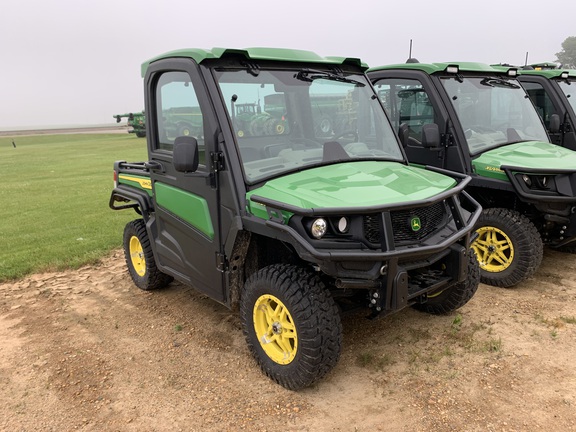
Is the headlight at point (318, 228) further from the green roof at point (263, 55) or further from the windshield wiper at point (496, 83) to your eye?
the windshield wiper at point (496, 83)

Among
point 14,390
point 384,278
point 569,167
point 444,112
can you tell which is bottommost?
point 14,390

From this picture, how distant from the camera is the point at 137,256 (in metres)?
5.49

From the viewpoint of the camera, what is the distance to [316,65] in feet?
13.3

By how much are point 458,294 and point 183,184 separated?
254 cm

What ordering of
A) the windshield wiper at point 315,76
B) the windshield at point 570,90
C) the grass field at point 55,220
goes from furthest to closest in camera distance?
the windshield at point 570,90 → the grass field at point 55,220 → the windshield wiper at point 315,76

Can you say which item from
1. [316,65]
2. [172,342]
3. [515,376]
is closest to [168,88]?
[316,65]

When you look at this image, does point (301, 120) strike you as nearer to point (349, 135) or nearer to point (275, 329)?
point (349, 135)

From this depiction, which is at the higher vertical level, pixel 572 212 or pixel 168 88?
pixel 168 88

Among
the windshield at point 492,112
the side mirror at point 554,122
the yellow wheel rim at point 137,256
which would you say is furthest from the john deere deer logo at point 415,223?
the side mirror at point 554,122

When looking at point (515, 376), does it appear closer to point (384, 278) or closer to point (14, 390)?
point (384, 278)

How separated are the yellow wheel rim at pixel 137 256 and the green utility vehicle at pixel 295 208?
3.39ft

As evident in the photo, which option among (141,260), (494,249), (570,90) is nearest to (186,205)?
(141,260)

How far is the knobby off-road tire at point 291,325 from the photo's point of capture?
3.20 meters

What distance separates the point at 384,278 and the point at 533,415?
1285 millimetres
